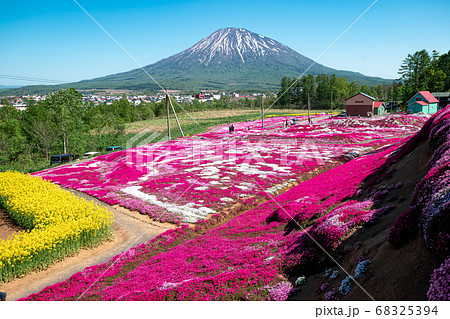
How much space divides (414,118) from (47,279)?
78.1 meters

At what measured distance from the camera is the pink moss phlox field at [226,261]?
9.23 metres

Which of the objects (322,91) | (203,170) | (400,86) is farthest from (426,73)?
(203,170)

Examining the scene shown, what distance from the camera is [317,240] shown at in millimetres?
10484

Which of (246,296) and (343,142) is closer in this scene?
(246,296)

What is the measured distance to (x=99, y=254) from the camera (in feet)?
52.9

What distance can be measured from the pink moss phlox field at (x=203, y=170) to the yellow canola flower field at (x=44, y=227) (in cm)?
466

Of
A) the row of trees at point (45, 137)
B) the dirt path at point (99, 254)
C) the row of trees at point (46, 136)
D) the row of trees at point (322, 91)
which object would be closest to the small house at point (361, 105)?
the row of trees at point (45, 137)

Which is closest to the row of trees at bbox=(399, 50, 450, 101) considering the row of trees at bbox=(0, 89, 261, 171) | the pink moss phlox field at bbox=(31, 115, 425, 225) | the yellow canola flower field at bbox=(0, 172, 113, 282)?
the pink moss phlox field at bbox=(31, 115, 425, 225)

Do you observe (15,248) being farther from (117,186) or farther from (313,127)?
(313,127)

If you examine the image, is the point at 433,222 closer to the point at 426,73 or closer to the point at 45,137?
the point at 45,137

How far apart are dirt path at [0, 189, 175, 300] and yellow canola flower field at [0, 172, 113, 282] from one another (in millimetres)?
463

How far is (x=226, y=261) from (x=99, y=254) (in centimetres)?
839

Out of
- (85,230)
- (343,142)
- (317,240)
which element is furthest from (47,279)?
(343,142)

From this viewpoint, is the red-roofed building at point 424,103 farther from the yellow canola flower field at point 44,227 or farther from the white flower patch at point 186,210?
the yellow canola flower field at point 44,227
